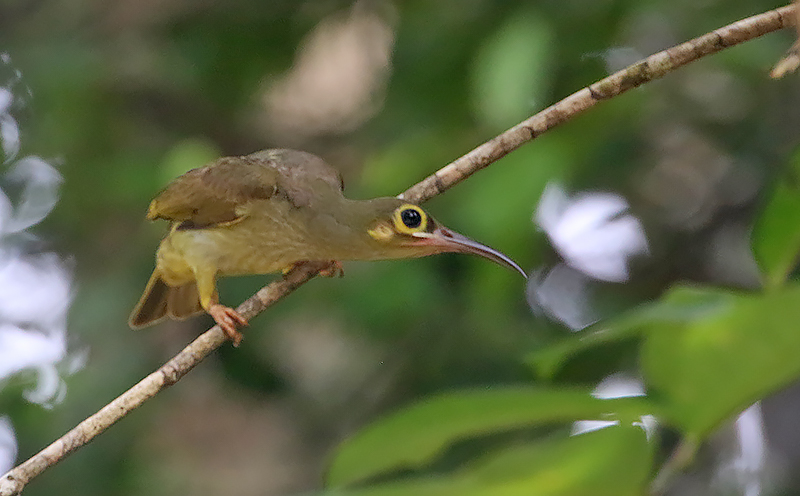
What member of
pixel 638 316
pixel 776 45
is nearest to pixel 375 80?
pixel 776 45

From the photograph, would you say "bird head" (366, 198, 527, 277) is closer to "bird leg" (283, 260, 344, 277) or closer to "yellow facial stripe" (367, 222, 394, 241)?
"yellow facial stripe" (367, 222, 394, 241)

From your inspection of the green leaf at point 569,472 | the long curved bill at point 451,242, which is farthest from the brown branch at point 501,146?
the green leaf at point 569,472

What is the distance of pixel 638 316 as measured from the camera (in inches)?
33.9

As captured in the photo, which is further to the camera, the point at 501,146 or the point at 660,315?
the point at 501,146

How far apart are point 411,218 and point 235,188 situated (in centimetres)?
74

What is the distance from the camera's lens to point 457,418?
34.2 inches

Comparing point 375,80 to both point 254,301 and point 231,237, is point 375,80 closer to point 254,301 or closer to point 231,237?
point 231,237

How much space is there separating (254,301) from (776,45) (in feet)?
6.42

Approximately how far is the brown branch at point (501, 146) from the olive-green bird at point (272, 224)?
17.4 inches

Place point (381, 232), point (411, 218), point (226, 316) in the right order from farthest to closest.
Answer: point (226, 316) < point (381, 232) < point (411, 218)

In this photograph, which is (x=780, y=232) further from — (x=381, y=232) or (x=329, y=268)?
(x=329, y=268)

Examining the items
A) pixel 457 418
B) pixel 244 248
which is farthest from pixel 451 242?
pixel 457 418

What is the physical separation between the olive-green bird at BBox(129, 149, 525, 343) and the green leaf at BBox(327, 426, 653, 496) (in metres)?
1.97

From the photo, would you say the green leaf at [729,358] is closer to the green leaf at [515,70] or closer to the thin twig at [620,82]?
the thin twig at [620,82]
